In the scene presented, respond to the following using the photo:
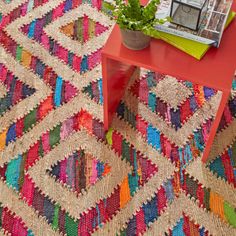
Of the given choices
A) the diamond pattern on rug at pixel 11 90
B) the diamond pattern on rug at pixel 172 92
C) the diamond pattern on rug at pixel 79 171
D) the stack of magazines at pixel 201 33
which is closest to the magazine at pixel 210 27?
the stack of magazines at pixel 201 33

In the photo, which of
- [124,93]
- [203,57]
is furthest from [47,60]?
[203,57]

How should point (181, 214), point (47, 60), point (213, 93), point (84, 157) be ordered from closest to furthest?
1. point (181, 214)
2. point (84, 157)
3. point (213, 93)
4. point (47, 60)

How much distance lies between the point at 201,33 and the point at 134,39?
0.20m

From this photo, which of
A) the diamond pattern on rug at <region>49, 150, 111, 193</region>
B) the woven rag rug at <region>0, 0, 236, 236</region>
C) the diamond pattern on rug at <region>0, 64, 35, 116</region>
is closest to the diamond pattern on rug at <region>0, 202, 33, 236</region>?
the woven rag rug at <region>0, 0, 236, 236</region>

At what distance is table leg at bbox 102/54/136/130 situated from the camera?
106 cm

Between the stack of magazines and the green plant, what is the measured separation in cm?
10

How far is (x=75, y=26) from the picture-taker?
61.9 inches

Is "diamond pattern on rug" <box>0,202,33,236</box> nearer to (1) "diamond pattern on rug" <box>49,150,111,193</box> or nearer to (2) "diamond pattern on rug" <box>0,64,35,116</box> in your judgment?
(1) "diamond pattern on rug" <box>49,150,111,193</box>

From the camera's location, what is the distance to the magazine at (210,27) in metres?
0.99

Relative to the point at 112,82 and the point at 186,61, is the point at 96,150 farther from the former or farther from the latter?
the point at 186,61

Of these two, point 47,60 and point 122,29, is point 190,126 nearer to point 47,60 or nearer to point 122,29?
point 122,29

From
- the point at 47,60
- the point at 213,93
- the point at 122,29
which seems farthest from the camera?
the point at 47,60

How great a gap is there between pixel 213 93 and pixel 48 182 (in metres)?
0.70

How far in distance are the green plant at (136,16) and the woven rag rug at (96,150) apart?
1.02 ft
